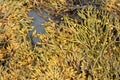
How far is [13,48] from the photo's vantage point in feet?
9.07

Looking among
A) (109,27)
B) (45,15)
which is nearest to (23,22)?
(45,15)

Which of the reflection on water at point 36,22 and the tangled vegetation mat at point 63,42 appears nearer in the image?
the tangled vegetation mat at point 63,42

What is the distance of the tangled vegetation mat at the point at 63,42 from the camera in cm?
251

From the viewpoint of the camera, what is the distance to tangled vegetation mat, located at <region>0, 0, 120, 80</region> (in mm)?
2506

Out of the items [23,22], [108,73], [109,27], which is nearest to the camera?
[108,73]

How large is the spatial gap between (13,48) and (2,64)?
6.9 inches

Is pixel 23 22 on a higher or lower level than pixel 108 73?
higher

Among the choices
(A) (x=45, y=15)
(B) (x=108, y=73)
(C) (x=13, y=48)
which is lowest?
(B) (x=108, y=73)

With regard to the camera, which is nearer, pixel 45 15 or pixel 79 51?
pixel 79 51

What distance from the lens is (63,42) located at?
271 cm

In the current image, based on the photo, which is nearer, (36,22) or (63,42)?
(63,42)

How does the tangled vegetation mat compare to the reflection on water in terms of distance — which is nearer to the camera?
the tangled vegetation mat

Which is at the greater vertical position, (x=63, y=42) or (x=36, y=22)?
(x=36, y=22)

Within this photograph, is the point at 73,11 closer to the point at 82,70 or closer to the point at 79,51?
the point at 79,51
